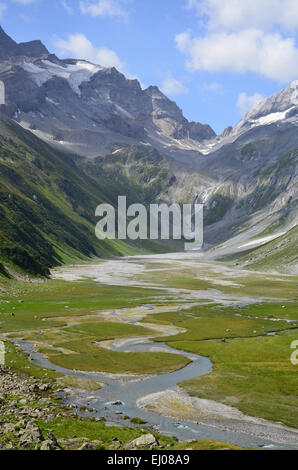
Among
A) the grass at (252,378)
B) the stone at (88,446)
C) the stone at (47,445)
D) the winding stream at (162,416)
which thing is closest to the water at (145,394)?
the winding stream at (162,416)

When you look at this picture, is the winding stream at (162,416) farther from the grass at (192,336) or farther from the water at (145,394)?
the grass at (192,336)

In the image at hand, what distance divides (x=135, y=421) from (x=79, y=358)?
27.9 meters

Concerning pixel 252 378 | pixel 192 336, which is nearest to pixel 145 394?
pixel 252 378

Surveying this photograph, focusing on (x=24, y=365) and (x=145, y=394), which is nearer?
(x=145, y=394)

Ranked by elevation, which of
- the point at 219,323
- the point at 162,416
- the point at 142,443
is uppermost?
the point at 142,443

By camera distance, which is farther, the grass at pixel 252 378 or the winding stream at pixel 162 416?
the grass at pixel 252 378

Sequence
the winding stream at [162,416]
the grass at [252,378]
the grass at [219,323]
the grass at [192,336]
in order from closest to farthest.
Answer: the winding stream at [162,416], the grass at [252,378], the grass at [192,336], the grass at [219,323]

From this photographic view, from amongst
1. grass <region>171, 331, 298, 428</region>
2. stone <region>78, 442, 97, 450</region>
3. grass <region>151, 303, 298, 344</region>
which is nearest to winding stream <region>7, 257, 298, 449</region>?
grass <region>171, 331, 298, 428</region>

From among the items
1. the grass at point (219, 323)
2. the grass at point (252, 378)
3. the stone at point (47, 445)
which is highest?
the stone at point (47, 445)

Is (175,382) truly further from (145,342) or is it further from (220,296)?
(220,296)

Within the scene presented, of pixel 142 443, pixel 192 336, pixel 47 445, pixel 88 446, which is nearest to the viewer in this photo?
pixel 47 445

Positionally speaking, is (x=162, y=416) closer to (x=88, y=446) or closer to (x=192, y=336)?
(x=88, y=446)

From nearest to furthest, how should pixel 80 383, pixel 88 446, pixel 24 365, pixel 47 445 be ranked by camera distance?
pixel 47 445
pixel 88 446
pixel 80 383
pixel 24 365
